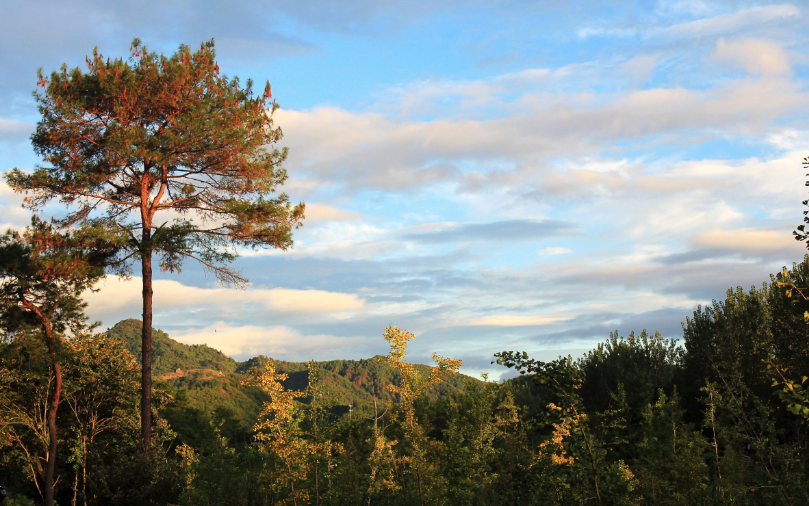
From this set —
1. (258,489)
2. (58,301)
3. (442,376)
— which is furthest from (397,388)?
(58,301)

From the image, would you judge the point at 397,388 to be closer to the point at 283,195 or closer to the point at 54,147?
the point at 283,195

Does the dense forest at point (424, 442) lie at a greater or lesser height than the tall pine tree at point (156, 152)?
lesser

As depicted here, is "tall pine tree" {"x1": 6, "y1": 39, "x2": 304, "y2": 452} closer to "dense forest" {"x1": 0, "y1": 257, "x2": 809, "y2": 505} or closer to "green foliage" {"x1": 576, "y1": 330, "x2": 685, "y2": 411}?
"dense forest" {"x1": 0, "y1": 257, "x2": 809, "y2": 505}

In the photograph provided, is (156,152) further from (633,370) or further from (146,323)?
(633,370)

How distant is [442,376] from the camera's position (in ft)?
67.6

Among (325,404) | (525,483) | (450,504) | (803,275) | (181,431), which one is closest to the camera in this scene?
(525,483)

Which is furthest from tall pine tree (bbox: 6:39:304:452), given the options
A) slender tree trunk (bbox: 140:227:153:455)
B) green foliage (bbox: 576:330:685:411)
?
green foliage (bbox: 576:330:685:411)

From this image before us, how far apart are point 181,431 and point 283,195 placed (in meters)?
48.4

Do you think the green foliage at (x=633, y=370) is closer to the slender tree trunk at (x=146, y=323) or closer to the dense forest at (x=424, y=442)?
the dense forest at (x=424, y=442)

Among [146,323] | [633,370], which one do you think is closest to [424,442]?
[146,323]

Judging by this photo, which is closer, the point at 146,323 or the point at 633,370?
the point at 146,323

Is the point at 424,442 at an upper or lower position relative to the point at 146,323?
lower

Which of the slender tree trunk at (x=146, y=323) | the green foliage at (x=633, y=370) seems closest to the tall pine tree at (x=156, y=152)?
the slender tree trunk at (x=146, y=323)

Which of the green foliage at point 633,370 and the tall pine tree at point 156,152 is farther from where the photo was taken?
the green foliage at point 633,370
